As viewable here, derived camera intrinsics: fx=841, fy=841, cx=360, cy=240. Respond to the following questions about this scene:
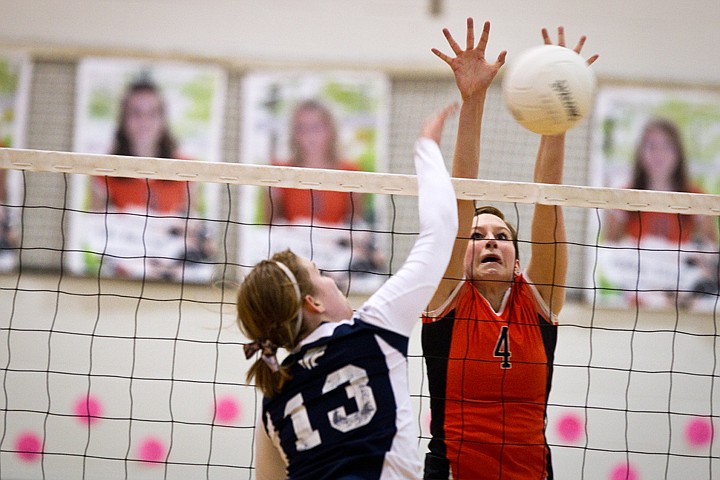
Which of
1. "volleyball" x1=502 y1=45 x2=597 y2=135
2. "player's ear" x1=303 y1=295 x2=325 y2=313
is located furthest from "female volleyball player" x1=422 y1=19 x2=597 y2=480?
"player's ear" x1=303 y1=295 x2=325 y2=313

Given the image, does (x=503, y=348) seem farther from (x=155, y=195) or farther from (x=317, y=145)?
(x=155, y=195)

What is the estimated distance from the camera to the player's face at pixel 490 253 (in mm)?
2879

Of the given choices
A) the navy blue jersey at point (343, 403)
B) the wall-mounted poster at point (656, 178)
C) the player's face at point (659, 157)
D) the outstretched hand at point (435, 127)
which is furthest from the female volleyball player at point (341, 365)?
the player's face at point (659, 157)

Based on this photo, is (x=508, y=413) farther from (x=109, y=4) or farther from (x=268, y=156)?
(x=109, y=4)

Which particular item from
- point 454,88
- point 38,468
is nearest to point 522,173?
point 454,88

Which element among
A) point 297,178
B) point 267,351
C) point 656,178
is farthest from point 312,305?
point 656,178

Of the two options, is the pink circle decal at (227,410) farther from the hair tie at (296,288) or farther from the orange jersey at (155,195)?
the hair tie at (296,288)

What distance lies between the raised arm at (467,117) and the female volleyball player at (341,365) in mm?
601

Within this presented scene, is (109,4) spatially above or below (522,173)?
above

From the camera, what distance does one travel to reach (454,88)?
5.79 metres

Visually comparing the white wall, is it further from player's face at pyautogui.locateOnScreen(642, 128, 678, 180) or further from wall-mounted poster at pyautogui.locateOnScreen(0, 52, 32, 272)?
player's face at pyautogui.locateOnScreen(642, 128, 678, 180)

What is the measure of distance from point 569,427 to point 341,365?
3821 millimetres

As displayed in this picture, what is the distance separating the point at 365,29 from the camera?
5938 millimetres

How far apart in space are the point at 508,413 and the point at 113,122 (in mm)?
4001
